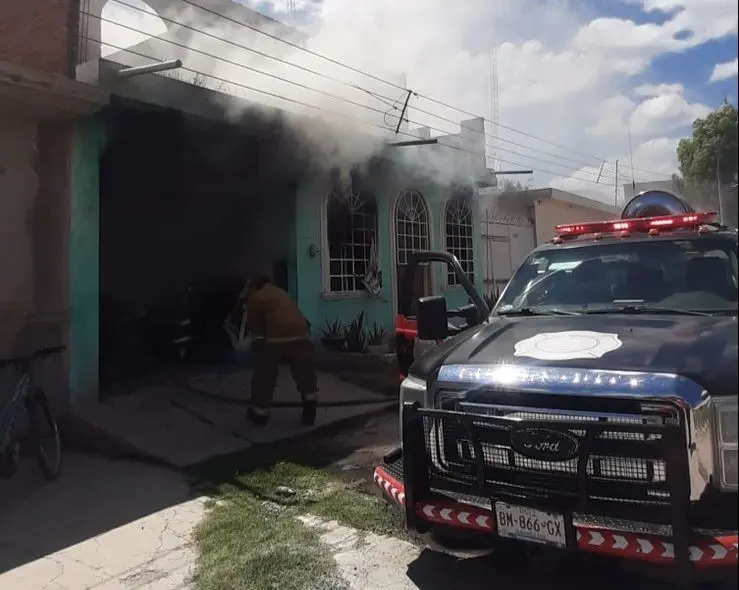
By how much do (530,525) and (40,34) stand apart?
22.8 feet

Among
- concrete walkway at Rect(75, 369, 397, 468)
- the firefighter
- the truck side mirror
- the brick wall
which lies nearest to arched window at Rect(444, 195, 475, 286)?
concrete walkway at Rect(75, 369, 397, 468)

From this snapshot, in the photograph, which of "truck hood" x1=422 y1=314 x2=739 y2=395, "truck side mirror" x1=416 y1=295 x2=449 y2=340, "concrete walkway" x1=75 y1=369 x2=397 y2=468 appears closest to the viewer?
"truck hood" x1=422 y1=314 x2=739 y2=395

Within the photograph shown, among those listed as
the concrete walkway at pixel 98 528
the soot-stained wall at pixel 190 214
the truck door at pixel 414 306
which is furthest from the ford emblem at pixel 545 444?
the soot-stained wall at pixel 190 214

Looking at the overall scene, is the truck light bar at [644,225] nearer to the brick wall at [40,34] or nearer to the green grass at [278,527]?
the green grass at [278,527]

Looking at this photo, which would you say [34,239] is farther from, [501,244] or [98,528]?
[501,244]

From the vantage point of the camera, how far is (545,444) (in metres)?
2.84

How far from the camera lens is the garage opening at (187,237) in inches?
347

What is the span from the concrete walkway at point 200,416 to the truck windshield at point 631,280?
3247 mm

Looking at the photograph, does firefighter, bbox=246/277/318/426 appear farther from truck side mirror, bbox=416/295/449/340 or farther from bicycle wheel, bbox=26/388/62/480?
truck side mirror, bbox=416/295/449/340

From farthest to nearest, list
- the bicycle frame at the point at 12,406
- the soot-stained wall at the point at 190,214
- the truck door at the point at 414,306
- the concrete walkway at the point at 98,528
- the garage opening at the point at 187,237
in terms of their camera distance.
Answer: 1. the soot-stained wall at the point at 190,214
2. the garage opening at the point at 187,237
3. the bicycle frame at the point at 12,406
4. the truck door at the point at 414,306
5. the concrete walkway at the point at 98,528

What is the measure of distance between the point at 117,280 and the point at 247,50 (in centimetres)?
394

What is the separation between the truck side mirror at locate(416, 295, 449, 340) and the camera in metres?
4.31

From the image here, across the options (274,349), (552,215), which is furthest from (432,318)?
(552,215)

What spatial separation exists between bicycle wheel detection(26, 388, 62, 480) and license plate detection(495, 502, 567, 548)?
13.8 feet
